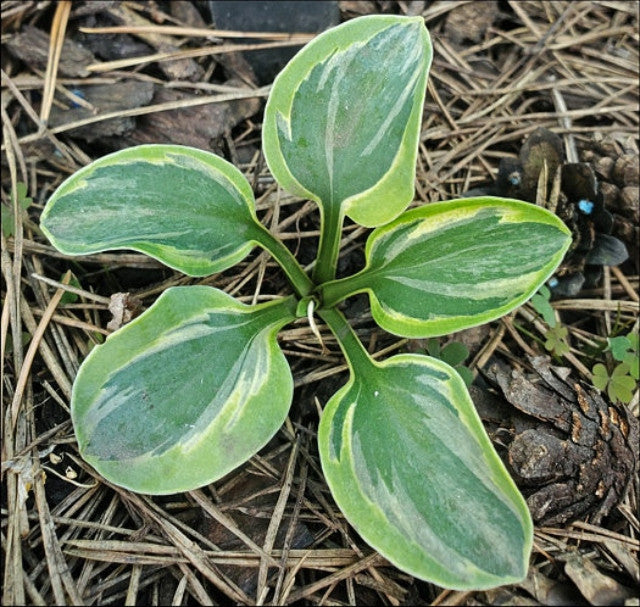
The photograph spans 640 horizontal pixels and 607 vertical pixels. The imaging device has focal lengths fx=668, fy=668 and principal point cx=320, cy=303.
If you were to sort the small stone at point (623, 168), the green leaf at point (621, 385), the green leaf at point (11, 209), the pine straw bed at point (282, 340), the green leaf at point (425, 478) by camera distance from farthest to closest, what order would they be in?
the small stone at point (623, 168), the green leaf at point (11, 209), the green leaf at point (621, 385), the pine straw bed at point (282, 340), the green leaf at point (425, 478)

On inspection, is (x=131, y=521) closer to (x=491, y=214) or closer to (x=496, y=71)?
(x=491, y=214)

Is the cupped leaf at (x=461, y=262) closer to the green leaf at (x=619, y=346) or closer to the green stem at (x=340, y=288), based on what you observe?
the green stem at (x=340, y=288)

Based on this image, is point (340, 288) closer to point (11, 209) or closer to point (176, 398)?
point (176, 398)

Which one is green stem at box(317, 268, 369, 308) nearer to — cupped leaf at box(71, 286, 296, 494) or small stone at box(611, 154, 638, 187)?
cupped leaf at box(71, 286, 296, 494)

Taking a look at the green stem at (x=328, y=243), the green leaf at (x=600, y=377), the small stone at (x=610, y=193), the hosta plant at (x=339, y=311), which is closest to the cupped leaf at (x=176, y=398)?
the hosta plant at (x=339, y=311)

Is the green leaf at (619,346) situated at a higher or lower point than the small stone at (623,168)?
lower

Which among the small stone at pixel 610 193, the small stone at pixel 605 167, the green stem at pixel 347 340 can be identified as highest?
the small stone at pixel 605 167

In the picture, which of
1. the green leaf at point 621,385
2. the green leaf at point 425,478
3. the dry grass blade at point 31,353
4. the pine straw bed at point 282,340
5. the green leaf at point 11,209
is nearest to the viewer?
the green leaf at point 425,478

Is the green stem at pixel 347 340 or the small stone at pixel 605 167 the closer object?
the green stem at pixel 347 340

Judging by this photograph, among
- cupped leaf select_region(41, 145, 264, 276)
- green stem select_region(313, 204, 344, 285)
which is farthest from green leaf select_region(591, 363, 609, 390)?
cupped leaf select_region(41, 145, 264, 276)
